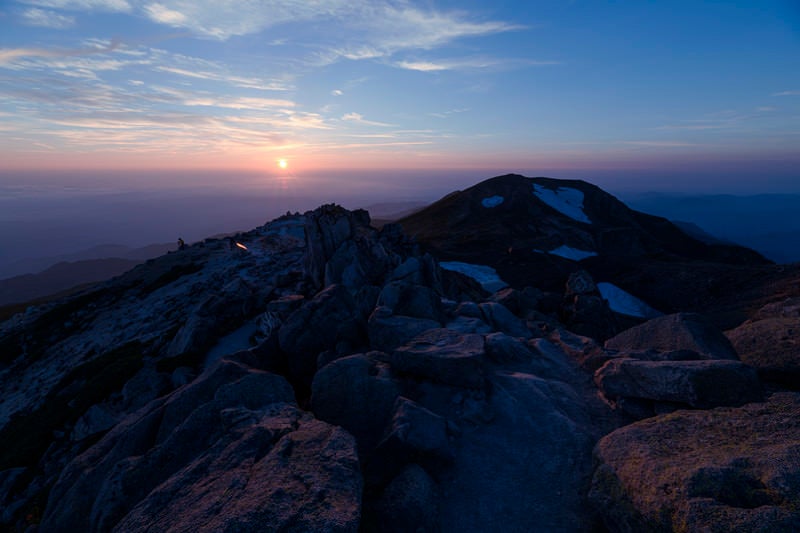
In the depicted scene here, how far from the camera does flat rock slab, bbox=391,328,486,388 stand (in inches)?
523

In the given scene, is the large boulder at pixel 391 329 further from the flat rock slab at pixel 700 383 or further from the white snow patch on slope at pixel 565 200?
the white snow patch on slope at pixel 565 200

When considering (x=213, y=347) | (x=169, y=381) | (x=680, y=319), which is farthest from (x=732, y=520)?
(x=213, y=347)

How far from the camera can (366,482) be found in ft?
31.2

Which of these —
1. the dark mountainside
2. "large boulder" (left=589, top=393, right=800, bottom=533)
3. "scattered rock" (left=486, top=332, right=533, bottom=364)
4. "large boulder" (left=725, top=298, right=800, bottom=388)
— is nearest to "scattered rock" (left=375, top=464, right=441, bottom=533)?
the dark mountainside

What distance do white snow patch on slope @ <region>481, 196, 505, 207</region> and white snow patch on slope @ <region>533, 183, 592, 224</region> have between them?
33.3 ft

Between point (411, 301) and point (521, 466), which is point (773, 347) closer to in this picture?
point (521, 466)

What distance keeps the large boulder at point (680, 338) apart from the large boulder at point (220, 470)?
46.6 ft

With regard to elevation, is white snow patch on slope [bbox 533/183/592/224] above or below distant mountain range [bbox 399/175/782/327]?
above

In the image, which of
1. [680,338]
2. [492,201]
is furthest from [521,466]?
[492,201]

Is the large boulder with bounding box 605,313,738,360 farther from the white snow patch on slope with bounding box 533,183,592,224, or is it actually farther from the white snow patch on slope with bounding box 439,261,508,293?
the white snow patch on slope with bounding box 533,183,592,224

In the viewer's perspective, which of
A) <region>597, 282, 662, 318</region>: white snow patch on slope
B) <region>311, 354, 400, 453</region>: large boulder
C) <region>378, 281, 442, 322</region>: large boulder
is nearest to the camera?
<region>311, 354, 400, 453</region>: large boulder

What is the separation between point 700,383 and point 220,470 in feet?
42.3

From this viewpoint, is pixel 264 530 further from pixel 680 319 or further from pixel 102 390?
pixel 102 390

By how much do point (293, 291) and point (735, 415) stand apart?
94.0 ft
